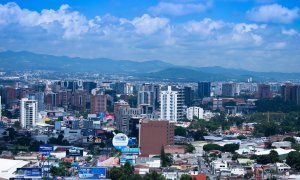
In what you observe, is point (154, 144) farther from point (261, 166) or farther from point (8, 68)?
point (8, 68)

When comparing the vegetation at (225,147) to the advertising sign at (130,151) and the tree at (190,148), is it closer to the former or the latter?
the tree at (190,148)

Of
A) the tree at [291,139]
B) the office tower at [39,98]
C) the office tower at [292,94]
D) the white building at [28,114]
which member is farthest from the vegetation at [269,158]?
the office tower at [292,94]

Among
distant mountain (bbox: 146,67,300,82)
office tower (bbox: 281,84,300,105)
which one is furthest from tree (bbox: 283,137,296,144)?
distant mountain (bbox: 146,67,300,82)

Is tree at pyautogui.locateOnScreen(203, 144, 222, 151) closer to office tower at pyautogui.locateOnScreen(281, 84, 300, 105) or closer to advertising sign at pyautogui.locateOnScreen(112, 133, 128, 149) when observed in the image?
advertising sign at pyautogui.locateOnScreen(112, 133, 128, 149)

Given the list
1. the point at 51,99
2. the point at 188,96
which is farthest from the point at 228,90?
the point at 51,99

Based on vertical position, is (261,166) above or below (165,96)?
below

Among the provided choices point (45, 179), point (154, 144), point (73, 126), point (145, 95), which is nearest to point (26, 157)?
point (154, 144)

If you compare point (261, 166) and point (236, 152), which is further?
point (236, 152)
